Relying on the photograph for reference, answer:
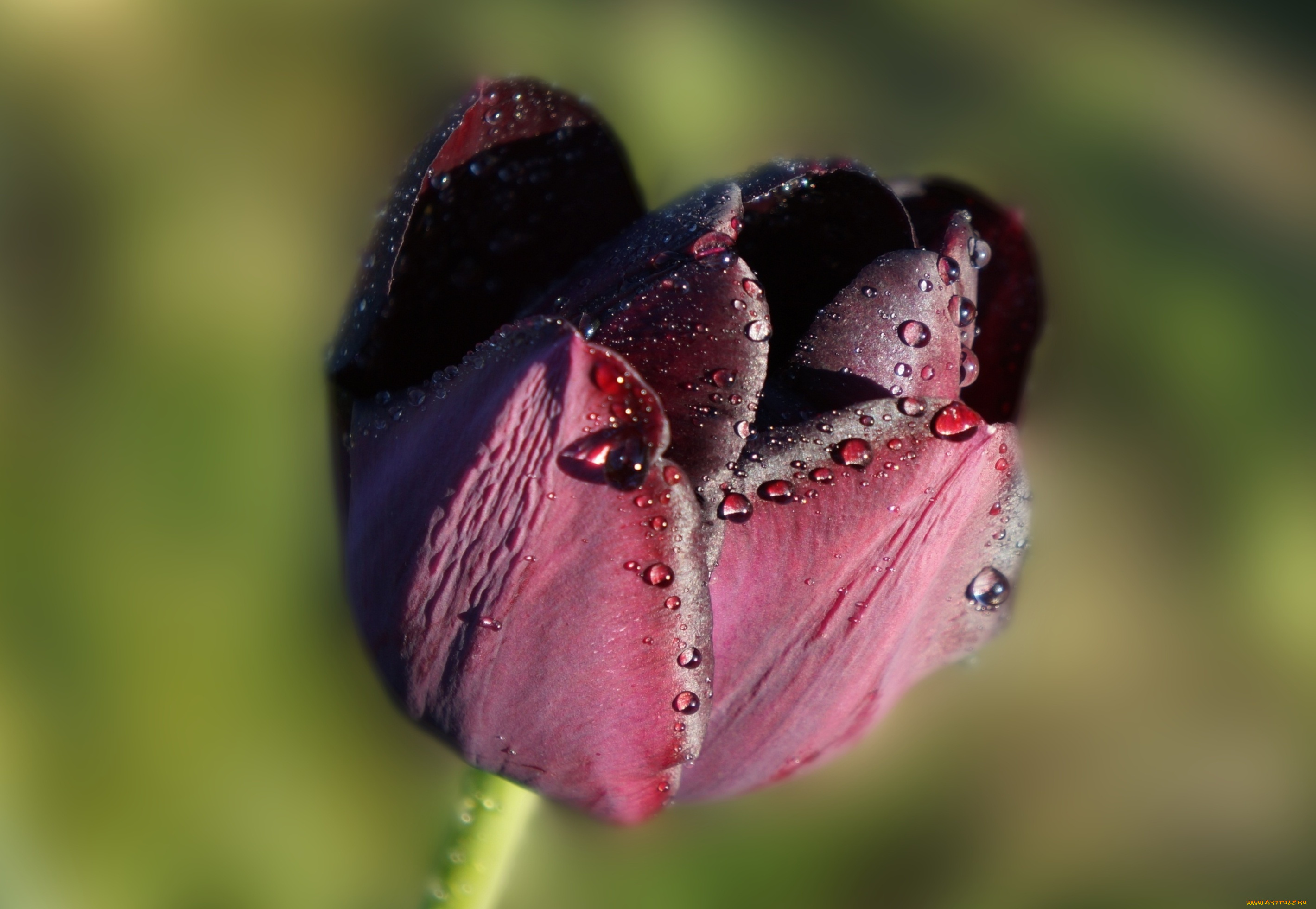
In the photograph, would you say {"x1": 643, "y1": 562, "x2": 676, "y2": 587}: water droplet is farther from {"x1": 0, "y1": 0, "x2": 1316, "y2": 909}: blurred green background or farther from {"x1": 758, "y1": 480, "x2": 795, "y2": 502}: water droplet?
{"x1": 0, "y1": 0, "x2": 1316, "y2": 909}: blurred green background

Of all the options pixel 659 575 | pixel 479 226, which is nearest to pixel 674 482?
pixel 659 575

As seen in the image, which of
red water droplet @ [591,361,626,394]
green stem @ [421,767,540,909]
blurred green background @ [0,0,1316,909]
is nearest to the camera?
red water droplet @ [591,361,626,394]

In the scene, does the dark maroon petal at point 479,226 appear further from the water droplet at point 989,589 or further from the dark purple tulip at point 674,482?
the water droplet at point 989,589

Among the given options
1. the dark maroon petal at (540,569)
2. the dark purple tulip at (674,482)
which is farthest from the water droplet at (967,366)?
the dark maroon petal at (540,569)

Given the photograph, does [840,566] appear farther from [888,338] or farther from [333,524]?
[333,524]

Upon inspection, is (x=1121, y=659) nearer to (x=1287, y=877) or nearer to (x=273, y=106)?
(x=1287, y=877)

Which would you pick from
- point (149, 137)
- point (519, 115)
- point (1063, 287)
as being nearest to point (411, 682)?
point (519, 115)

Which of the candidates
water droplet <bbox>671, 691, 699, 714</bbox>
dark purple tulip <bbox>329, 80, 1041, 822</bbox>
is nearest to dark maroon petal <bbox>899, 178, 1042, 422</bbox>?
dark purple tulip <bbox>329, 80, 1041, 822</bbox>
